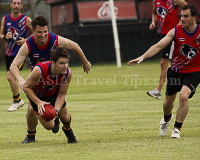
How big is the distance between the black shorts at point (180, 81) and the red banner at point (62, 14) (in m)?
20.7

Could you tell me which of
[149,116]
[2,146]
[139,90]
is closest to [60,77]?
[2,146]

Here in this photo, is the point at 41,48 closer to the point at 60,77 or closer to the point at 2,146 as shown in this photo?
the point at 60,77

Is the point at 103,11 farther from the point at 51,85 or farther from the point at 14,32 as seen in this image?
the point at 51,85

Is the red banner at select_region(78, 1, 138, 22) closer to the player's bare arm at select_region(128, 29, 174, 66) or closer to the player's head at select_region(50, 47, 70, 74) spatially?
the player's bare arm at select_region(128, 29, 174, 66)

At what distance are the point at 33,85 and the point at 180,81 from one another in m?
2.36

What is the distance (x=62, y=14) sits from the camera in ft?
95.8

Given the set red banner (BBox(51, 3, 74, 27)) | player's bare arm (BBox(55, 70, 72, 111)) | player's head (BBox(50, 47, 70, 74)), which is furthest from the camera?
red banner (BBox(51, 3, 74, 27))

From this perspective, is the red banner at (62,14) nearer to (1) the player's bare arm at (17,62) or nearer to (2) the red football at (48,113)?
(1) the player's bare arm at (17,62)

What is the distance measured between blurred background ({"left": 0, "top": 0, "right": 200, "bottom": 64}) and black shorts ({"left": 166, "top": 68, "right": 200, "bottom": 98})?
2025 centimetres

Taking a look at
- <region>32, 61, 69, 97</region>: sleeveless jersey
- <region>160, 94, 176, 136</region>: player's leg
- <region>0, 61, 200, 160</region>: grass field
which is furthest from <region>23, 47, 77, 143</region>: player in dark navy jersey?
<region>160, 94, 176, 136</region>: player's leg

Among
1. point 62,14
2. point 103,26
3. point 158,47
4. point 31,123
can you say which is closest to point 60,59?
point 31,123

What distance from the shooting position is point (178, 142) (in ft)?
21.1

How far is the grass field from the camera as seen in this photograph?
5.79m

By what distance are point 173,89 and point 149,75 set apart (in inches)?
415
